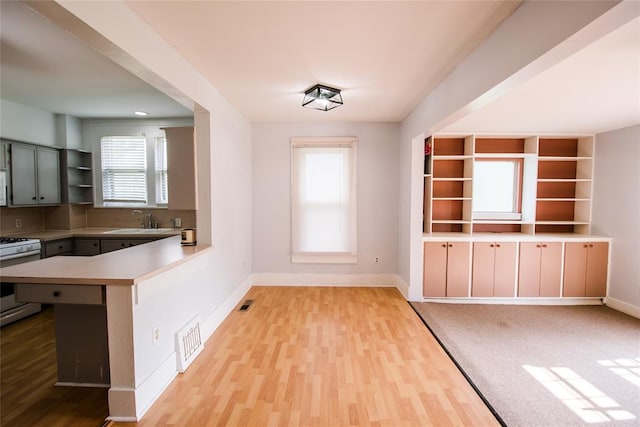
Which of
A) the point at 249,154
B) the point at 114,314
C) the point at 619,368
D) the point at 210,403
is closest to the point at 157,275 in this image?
the point at 114,314

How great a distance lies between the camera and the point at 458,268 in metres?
4.04

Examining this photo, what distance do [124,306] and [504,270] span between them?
4.37m

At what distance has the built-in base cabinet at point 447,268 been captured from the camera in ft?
13.2

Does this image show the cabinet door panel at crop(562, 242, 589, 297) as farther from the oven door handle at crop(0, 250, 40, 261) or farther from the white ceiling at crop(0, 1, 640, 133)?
the oven door handle at crop(0, 250, 40, 261)

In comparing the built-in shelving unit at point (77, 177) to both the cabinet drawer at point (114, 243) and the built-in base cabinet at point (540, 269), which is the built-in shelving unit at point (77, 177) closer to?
the cabinet drawer at point (114, 243)

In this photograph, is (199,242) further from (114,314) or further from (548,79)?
(548,79)

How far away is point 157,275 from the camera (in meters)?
2.12

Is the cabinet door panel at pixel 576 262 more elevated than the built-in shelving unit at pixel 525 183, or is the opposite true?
the built-in shelving unit at pixel 525 183

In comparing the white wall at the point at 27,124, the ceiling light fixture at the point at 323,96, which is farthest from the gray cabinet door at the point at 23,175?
the ceiling light fixture at the point at 323,96

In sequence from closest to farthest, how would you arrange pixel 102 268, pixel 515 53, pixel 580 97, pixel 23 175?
pixel 515 53
pixel 102 268
pixel 580 97
pixel 23 175

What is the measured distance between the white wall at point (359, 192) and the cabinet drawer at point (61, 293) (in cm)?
299

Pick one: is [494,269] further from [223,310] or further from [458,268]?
[223,310]

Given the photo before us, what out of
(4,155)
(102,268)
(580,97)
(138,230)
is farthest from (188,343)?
(580,97)

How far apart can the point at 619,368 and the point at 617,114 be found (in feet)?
8.78
